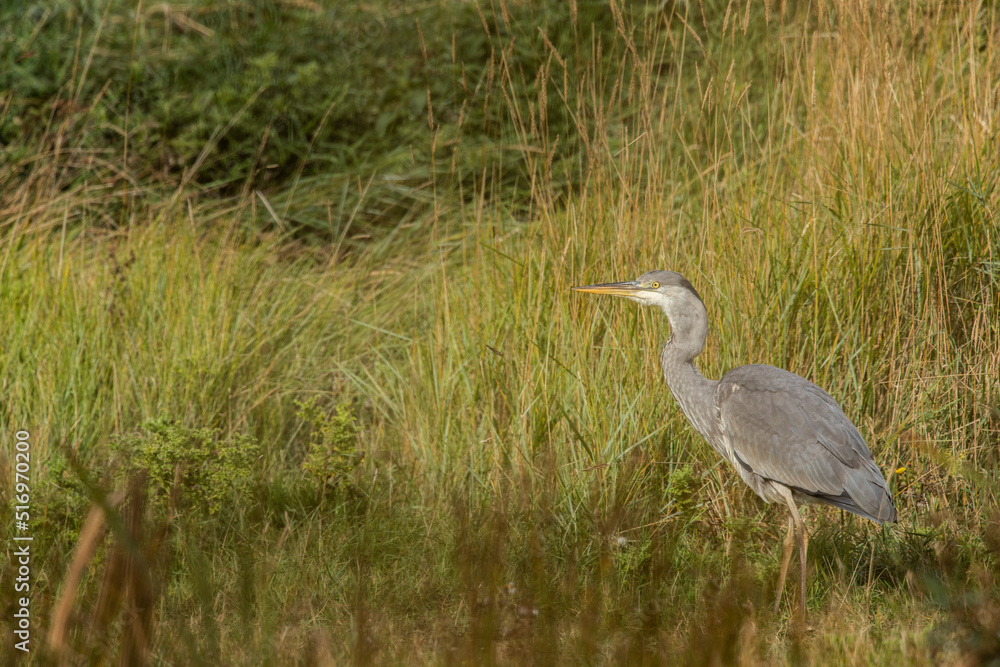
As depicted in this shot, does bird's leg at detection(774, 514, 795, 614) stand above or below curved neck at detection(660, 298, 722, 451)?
below

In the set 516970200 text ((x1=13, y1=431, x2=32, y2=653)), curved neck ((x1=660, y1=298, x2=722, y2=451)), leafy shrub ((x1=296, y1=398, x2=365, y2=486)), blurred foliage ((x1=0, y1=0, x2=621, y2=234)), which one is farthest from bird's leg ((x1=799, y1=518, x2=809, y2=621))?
blurred foliage ((x1=0, y1=0, x2=621, y2=234))

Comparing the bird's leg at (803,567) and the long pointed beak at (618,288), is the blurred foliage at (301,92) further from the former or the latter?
the bird's leg at (803,567)

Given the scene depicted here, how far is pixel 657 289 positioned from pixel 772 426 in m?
0.67

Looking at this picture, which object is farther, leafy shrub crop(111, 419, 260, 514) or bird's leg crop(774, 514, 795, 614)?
leafy shrub crop(111, 419, 260, 514)

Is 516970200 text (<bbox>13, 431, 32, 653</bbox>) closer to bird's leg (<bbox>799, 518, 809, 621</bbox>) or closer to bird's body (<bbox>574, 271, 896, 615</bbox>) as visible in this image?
bird's body (<bbox>574, 271, 896, 615</bbox>)

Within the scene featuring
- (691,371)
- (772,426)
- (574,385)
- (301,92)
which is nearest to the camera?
(772,426)

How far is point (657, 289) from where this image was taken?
3.49 meters

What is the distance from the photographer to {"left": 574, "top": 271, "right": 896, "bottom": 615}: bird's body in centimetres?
306

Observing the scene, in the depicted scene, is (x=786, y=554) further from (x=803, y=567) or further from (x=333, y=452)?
(x=333, y=452)

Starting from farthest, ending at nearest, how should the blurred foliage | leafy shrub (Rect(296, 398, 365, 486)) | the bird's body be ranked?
1. the blurred foliage
2. leafy shrub (Rect(296, 398, 365, 486))
3. the bird's body

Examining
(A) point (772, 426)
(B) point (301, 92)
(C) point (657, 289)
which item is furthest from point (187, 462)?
(B) point (301, 92)

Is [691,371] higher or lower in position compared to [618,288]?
lower

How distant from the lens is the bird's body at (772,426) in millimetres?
3059

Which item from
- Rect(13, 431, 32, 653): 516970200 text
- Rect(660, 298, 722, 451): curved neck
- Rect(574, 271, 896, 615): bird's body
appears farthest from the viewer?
Rect(660, 298, 722, 451): curved neck
